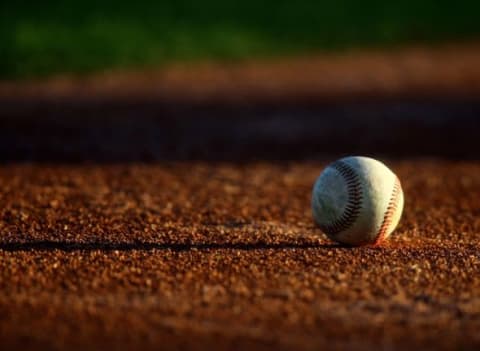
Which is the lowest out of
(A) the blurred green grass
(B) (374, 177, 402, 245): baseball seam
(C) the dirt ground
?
(C) the dirt ground

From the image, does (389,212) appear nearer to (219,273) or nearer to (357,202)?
(357,202)

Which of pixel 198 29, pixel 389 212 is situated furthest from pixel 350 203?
pixel 198 29

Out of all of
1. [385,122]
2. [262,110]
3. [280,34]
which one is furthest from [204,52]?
[385,122]

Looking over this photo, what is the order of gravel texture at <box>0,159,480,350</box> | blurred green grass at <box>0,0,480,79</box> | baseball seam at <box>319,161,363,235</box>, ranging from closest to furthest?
gravel texture at <box>0,159,480,350</box> → baseball seam at <box>319,161,363,235</box> → blurred green grass at <box>0,0,480,79</box>

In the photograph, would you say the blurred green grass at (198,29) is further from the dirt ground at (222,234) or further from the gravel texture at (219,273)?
the gravel texture at (219,273)

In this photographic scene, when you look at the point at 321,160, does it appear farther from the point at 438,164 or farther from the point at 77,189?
the point at 77,189

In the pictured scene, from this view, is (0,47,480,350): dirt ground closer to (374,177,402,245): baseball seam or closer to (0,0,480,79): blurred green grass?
(374,177,402,245): baseball seam

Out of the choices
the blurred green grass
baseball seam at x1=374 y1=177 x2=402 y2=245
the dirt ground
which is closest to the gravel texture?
the dirt ground

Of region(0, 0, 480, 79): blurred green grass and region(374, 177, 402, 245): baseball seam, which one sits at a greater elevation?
region(0, 0, 480, 79): blurred green grass

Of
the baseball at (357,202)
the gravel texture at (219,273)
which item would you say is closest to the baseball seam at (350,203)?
the baseball at (357,202)
